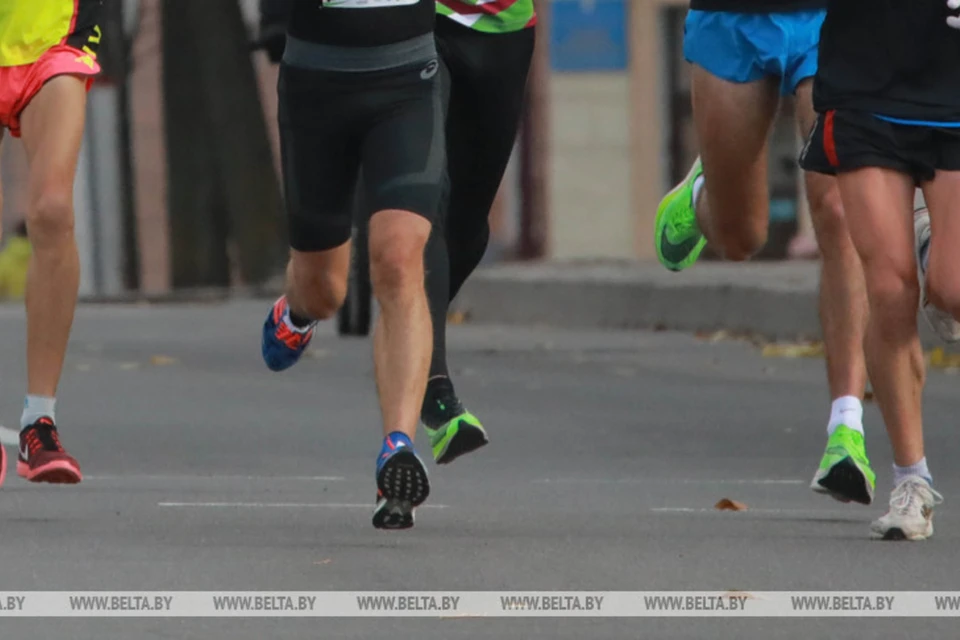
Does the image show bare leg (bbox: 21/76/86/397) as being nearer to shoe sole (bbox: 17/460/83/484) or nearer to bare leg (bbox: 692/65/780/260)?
shoe sole (bbox: 17/460/83/484)

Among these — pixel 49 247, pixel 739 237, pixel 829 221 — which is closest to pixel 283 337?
pixel 49 247

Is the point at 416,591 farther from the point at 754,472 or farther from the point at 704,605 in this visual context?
the point at 754,472

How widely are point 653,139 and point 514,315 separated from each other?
1590 centimetres

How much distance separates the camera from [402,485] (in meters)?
7.07

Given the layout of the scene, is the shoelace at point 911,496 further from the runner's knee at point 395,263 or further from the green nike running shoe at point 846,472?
the runner's knee at point 395,263

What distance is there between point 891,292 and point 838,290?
2.55 ft

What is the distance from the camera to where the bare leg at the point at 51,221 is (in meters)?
8.07

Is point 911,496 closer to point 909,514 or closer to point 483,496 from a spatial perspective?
point 909,514

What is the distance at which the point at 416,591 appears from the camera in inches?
248

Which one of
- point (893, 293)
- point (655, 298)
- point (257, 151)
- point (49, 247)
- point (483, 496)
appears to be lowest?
point (257, 151)

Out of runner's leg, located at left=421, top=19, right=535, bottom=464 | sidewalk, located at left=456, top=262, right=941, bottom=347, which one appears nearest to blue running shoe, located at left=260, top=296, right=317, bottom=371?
runner's leg, located at left=421, top=19, right=535, bottom=464

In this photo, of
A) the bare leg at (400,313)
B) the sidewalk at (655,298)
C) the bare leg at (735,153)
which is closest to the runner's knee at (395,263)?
the bare leg at (400,313)

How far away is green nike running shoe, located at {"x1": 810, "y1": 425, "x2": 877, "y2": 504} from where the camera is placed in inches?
300

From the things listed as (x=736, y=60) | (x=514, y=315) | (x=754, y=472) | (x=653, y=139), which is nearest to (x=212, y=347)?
(x=514, y=315)
